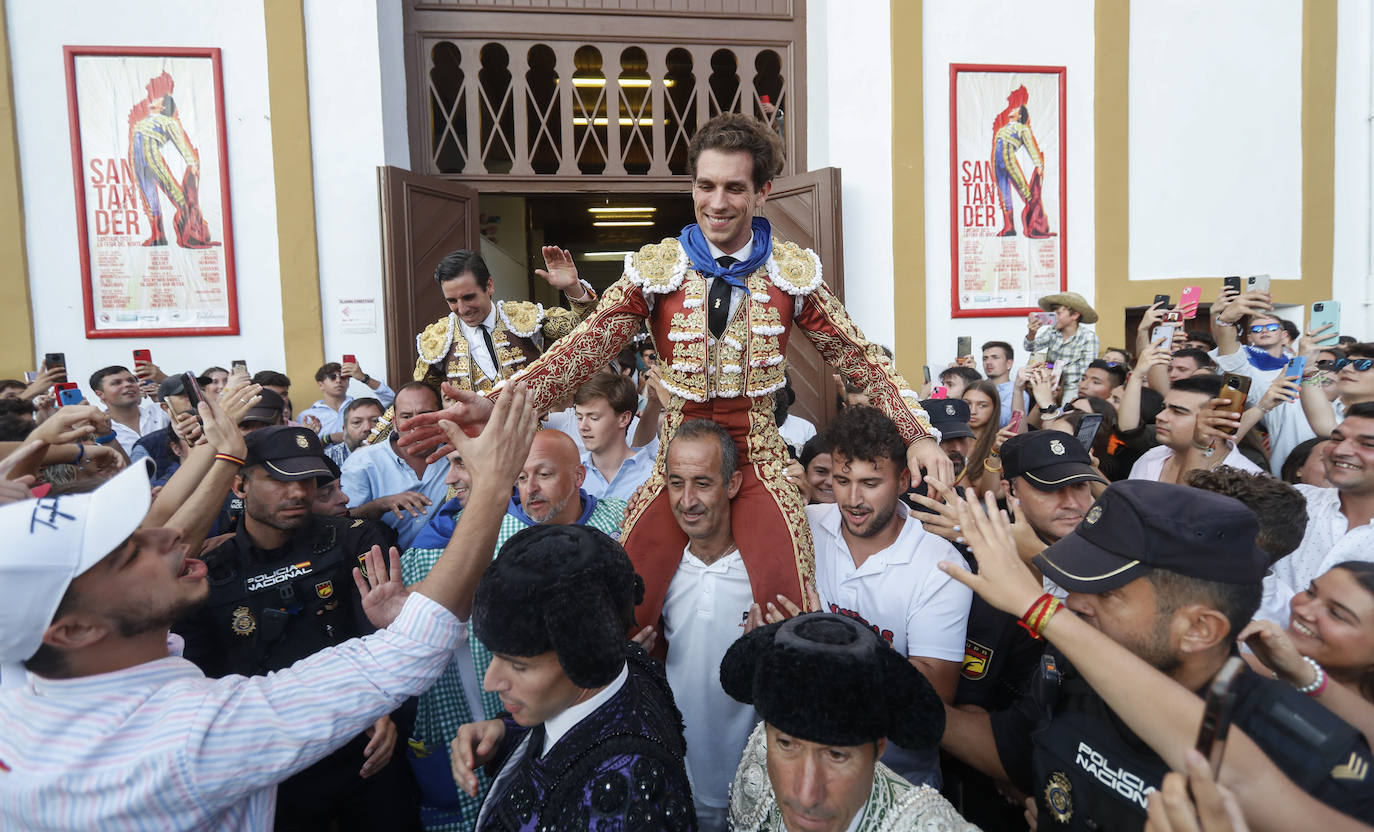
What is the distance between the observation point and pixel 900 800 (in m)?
1.72

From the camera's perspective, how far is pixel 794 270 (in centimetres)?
296

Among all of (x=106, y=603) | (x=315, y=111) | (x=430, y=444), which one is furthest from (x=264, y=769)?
(x=315, y=111)

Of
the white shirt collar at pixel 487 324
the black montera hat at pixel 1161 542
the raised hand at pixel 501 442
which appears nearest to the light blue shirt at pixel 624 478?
the white shirt collar at pixel 487 324

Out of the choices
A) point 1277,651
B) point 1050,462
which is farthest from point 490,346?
point 1277,651

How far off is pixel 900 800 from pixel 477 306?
4186 millimetres

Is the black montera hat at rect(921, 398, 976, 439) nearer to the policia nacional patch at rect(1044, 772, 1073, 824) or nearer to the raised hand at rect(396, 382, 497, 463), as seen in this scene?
the policia nacional patch at rect(1044, 772, 1073, 824)

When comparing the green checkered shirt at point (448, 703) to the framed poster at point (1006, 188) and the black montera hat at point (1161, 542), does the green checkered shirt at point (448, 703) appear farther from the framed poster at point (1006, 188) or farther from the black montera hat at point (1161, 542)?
the framed poster at point (1006, 188)

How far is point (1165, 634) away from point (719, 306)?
70.6 inches

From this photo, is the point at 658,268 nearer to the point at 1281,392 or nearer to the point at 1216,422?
the point at 1216,422

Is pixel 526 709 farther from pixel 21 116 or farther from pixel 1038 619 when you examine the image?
pixel 21 116

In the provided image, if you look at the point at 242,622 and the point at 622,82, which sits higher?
the point at 622,82

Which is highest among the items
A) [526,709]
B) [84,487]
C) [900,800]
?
[84,487]

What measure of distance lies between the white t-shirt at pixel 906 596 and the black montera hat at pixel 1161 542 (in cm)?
68

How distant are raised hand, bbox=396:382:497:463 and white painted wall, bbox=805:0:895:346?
7.19 meters
